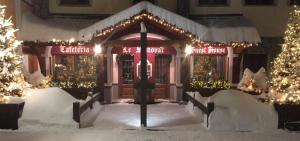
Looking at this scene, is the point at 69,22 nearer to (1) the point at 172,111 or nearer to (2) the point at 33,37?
(2) the point at 33,37

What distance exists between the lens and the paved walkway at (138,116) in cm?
1275

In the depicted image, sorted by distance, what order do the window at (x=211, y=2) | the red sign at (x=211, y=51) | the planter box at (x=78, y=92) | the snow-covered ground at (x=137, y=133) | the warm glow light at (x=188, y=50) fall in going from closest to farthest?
the snow-covered ground at (x=137, y=133), the warm glow light at (x=188, y=50), the planter box at (x=78, y=92), the red sign at (x=211, y=51), the window at (x=211, y=2)

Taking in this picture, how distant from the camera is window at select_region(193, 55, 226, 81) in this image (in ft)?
61.7

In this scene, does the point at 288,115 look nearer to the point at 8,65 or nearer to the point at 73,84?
the point at 8,65

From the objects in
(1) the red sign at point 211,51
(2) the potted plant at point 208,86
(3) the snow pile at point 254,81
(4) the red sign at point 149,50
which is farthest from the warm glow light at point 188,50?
(3) the snow pile at point 254,81

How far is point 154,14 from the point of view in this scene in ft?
51.9

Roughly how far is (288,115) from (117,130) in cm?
585

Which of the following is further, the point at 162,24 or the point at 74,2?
the point at 74,2

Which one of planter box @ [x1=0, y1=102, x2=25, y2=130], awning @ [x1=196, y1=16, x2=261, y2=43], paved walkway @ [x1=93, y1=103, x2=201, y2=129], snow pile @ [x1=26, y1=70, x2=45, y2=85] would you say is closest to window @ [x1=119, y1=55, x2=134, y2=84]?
paved walkway @ [x1=93, y1=103, x2=201, y2=129]

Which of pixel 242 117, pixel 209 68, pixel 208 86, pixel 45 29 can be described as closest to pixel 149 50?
pixel 209 68

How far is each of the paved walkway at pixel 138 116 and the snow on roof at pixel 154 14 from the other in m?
3.68

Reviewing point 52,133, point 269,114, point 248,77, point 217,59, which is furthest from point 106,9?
point 269,114

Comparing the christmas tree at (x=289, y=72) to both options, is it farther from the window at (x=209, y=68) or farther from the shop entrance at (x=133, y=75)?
the shop entrance at (x=133, y=75)

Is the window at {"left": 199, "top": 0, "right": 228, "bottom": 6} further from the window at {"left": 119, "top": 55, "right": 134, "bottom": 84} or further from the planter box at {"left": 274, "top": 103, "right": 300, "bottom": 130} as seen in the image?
the planter box at {"left": 274, "top": 103, "right": 300, "bottom": 130}
